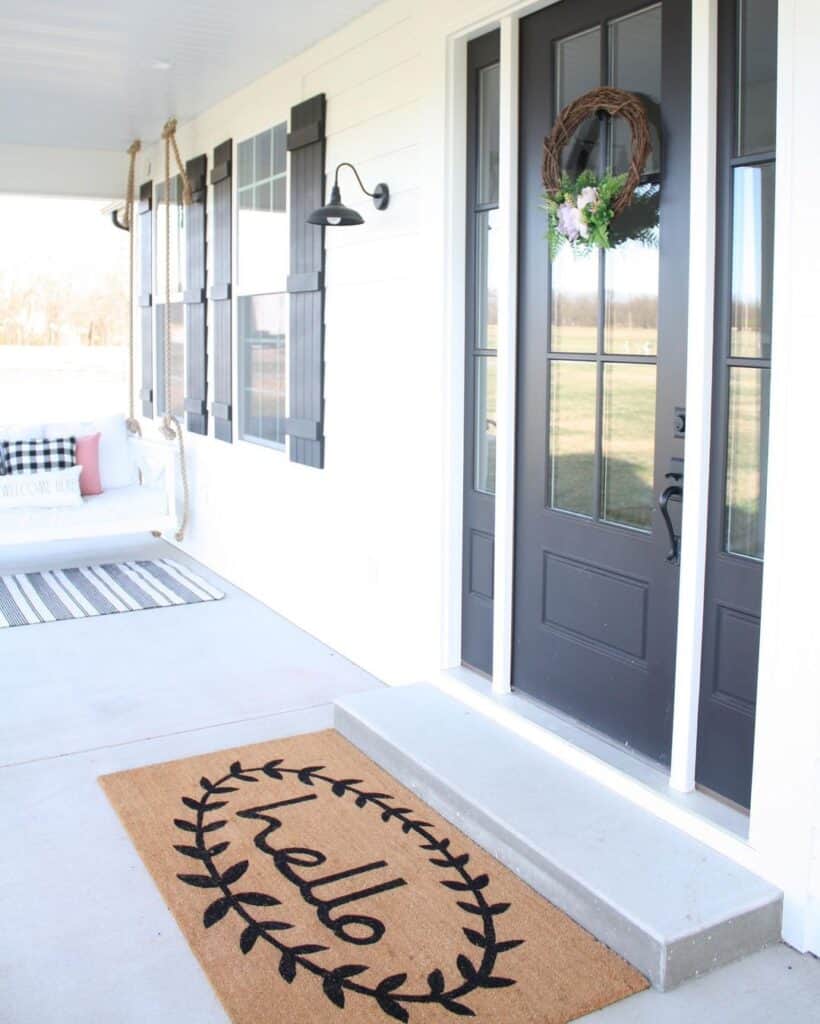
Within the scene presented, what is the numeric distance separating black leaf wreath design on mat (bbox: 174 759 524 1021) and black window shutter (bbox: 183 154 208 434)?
3.40m

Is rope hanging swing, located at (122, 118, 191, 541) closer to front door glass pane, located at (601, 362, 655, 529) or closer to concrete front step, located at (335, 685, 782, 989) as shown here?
concrete front step, located at (335, 685, 782, 989)

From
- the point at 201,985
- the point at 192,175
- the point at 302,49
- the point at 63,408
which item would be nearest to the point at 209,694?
the point at 201,985

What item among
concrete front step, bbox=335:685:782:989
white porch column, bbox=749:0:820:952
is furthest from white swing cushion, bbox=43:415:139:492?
white porch column, bbox=749:0:820:952

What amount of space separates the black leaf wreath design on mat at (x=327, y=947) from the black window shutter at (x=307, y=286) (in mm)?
1892

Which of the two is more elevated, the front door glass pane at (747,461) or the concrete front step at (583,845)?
the front door glass pane at (747,461)

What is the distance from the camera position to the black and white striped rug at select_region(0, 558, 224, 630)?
5605mm

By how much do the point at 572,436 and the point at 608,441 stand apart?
173mm

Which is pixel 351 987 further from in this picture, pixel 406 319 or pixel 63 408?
pixel 63 408

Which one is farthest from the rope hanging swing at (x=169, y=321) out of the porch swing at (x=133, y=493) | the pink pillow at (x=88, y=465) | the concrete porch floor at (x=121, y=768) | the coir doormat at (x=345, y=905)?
the coir doormat at (x=345, y=905)

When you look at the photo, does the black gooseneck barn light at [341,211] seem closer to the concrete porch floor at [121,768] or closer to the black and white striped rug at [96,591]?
the concrete porch floor at [121,768]

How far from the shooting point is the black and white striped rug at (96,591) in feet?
18.4

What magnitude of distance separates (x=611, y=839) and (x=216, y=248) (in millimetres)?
4380

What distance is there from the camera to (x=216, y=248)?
Result: 6145 millimetres

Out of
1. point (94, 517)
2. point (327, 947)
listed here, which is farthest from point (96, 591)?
point (327, 947)
